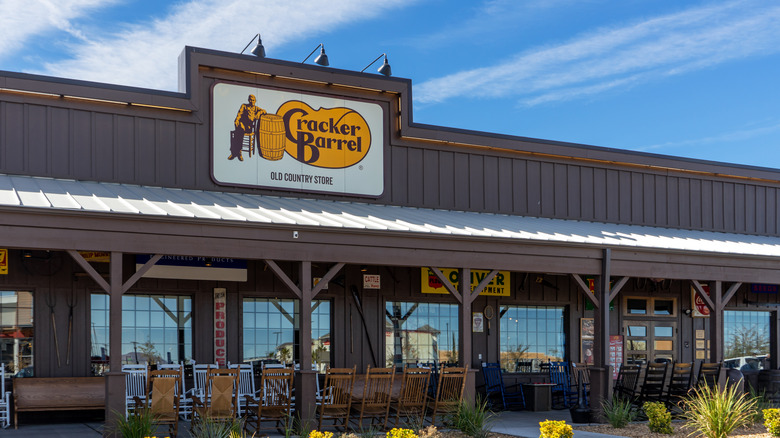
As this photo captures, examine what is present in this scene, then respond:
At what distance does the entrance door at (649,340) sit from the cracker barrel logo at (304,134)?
705 centimetres

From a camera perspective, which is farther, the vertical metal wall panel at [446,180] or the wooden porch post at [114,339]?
the vertical metal wall panel at [446,180]

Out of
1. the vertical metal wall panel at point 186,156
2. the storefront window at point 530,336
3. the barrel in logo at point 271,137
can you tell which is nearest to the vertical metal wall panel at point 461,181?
the storefront window at point 530,336

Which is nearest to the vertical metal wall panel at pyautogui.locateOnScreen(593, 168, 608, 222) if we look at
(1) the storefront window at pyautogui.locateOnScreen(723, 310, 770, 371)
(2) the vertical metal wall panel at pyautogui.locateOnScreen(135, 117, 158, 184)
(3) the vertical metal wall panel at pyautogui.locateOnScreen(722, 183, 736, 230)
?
(3) the vertical metal wall panel at pyautogui.locateOnScreen(722, 183, 736, 230)

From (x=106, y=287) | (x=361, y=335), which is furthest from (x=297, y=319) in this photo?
(x=106, y=287)

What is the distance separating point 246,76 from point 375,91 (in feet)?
7.97

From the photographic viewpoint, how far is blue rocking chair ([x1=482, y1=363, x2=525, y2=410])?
15.8 meters

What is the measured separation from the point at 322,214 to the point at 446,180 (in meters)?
3.79

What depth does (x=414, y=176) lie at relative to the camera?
52.5 feet

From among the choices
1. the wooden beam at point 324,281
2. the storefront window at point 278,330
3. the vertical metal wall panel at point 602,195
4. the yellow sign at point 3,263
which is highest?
the vertical metal wall panel at point 602,195

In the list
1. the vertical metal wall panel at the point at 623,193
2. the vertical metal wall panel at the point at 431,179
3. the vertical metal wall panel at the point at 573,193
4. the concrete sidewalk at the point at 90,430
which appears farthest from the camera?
the vertical metal wall panel at the point at 623,193

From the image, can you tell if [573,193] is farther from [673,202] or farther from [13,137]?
[13,137]

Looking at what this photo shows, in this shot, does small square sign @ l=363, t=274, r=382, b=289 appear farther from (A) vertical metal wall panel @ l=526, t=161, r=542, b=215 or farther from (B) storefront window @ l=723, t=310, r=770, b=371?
(B) storefront window @ l=723, t=310, r=770, b=371

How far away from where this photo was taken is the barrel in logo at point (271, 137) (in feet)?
48.0

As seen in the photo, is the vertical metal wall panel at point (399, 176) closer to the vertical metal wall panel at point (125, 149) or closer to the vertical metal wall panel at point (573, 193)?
the vertical metal wall panel at point (573, 193)
